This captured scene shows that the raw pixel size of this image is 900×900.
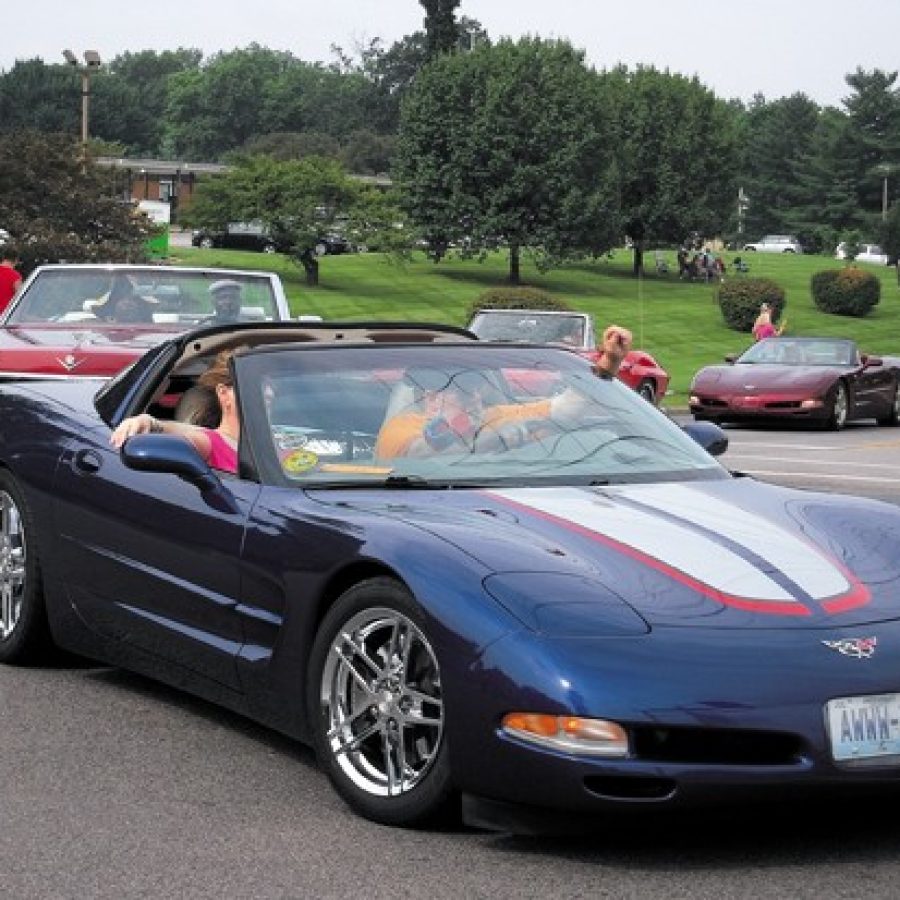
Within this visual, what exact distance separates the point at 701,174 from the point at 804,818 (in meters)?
84.9

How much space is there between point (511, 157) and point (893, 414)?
154 feet

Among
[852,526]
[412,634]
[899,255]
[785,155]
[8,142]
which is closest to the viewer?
[412,634]

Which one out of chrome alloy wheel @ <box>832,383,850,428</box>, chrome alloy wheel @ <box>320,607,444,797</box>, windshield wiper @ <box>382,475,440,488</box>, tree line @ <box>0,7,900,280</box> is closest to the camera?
chrome alloy wheel @ <box>320,607,444,797</box>

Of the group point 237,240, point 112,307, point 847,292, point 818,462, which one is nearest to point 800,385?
point 818,462

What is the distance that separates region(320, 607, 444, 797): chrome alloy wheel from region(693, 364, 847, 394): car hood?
22.9 meters

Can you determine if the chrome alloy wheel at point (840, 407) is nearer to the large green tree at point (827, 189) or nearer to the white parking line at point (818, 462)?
the white parking line at point (818, 462)

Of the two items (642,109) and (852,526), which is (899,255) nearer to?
(642,109)

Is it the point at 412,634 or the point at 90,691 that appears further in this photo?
the point at 90,691

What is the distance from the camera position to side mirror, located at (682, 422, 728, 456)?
754cm

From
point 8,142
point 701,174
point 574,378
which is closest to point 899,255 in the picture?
point 701,174

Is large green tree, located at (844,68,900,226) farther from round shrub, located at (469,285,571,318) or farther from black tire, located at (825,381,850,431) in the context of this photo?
black tire, located at (825,381,850,431)

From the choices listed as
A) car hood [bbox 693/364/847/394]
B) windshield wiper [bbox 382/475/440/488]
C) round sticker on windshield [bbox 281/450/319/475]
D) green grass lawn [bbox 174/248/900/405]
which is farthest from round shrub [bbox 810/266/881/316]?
windshield wiper [bbox 382/475/440/488]

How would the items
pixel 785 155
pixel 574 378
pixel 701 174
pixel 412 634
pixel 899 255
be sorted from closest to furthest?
pixel 412 634 < pixel 574 378 < pixel 701 174 < pixel 899 255 < pixel 785 155

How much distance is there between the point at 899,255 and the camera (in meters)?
115
